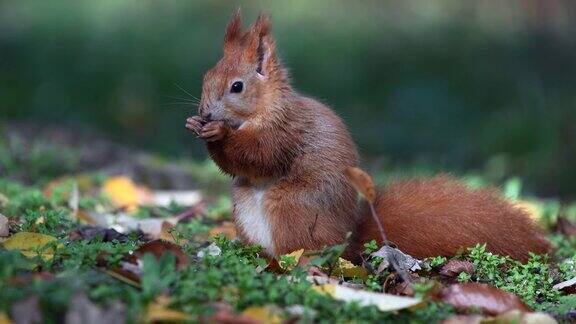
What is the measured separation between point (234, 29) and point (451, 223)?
3.94 feet

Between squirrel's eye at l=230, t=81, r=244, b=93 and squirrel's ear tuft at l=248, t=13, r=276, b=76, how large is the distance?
114 millimetres

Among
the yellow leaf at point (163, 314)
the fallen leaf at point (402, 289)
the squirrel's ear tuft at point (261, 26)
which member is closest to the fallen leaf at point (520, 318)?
the fallen leaf at point (402, 289)

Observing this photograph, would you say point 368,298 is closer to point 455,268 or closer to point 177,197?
point 455,268

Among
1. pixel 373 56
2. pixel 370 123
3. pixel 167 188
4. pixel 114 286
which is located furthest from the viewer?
pixel 373 56

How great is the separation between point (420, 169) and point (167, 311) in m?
4.83

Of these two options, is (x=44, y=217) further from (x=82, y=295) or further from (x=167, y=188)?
(x=167, y=188)

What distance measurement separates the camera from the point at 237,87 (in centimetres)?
403

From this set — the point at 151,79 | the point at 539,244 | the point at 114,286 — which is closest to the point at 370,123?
the point at 151,79

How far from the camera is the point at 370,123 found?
9.95m

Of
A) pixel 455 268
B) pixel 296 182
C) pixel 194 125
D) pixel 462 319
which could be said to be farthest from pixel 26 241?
pixel 455 268

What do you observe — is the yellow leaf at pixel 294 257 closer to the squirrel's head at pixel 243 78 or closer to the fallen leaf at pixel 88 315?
the squirrel's head at pixel 243 78

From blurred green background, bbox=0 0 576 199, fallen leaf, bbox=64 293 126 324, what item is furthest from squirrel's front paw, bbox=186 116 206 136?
blurred green background, bbox=0 0 576 199

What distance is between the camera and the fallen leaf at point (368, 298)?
2914 mm

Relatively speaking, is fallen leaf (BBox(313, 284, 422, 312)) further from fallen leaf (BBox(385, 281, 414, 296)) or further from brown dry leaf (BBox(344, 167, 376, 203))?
brown dry leaf (BBox(344, 167, 376, 203))
